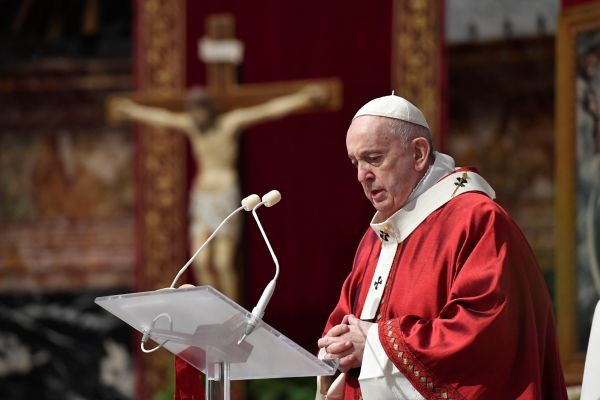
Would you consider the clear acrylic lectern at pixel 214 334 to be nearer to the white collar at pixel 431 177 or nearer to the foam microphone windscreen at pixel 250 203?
the foam microphone windscreen at pixel 250 203

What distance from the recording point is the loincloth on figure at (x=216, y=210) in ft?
→ 31.0

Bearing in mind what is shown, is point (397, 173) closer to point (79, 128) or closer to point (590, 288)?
→ point (590, 288)

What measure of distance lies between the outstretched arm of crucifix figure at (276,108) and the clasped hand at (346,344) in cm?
567

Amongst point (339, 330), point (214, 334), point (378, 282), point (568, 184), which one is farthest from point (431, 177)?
point (568, 184)

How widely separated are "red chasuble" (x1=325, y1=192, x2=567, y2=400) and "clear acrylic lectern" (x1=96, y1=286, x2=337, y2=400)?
10.5 inches

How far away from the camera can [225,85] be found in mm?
9484

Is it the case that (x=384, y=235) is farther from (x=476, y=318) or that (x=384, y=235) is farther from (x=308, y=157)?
(x=308, y=157)

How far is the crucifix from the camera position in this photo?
9.41 metres

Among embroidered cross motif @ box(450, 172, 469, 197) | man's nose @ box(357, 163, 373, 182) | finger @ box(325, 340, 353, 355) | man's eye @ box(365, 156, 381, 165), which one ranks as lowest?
finger @ box(325, 340, 353, 355)

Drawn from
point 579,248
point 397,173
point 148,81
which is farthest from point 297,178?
point 397,173

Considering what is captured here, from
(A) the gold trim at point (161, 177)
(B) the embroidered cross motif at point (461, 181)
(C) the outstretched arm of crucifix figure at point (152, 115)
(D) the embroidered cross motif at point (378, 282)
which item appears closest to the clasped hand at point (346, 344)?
(D) the embroidered cross motif at point (378, 282)

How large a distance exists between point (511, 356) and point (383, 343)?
352mm

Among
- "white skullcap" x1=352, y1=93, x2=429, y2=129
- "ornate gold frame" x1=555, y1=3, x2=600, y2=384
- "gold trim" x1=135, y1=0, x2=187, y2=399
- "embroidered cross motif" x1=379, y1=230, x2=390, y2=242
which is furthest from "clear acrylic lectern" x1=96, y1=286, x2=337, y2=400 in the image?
"gold trim" x1=135, y1=0, x2=187, y2=399

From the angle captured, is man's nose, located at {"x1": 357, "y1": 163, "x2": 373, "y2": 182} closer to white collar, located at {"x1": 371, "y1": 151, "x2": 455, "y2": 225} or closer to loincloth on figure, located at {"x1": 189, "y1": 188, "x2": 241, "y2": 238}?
white collar, located at {"x1": 371, "y1": 151, "x2": 455, "y2": 225}
